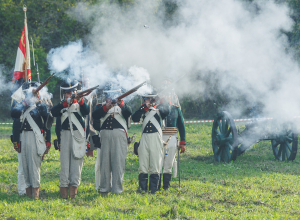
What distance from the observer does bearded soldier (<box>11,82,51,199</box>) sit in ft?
18.6

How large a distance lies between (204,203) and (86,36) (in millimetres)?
17394

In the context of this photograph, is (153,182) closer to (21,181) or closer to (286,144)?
(21,181)

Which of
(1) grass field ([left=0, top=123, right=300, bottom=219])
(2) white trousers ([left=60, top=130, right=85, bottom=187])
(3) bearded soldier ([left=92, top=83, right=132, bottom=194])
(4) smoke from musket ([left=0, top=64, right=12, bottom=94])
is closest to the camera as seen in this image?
(1) grass field ([left=0, top=123, right=300, bottom=219])

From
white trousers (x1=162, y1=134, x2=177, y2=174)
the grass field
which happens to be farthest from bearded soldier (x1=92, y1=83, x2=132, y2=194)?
white trousers (x1=162, y1=134, x2=177, y2=174)

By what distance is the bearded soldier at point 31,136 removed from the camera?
18.6 feet

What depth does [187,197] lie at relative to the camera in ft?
19.1

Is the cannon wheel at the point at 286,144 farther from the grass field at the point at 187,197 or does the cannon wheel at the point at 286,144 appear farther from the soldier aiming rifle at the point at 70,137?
the soldier aiming rifle at the point at 70,137

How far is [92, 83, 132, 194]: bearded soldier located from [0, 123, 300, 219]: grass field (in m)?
0.24

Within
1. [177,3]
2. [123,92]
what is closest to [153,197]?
[123,92]

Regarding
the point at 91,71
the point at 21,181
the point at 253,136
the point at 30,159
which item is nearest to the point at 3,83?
the point at 91,71

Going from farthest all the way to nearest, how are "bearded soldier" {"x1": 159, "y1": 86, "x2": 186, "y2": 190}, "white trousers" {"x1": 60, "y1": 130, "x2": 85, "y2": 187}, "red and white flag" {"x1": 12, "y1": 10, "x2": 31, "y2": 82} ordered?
"red and white flag" {"x1": 12, "y1": 10, "x2": 31, "y2": 82} → "bearded soldier" {"x1": 159, "y1": 86, "x2": 186, "y2": 190} → "white trousers" {"x1": 60, "y1": 130, "x2": 85, "y2": 187}

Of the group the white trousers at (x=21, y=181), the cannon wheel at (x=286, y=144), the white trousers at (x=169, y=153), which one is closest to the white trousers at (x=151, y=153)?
the white trousers at (x=169, y=153)

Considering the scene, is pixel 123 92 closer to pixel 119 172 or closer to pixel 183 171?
pixel 119 172

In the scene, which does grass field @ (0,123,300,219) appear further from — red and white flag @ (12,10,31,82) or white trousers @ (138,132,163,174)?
red and white flag @ (12,10,31,82)
